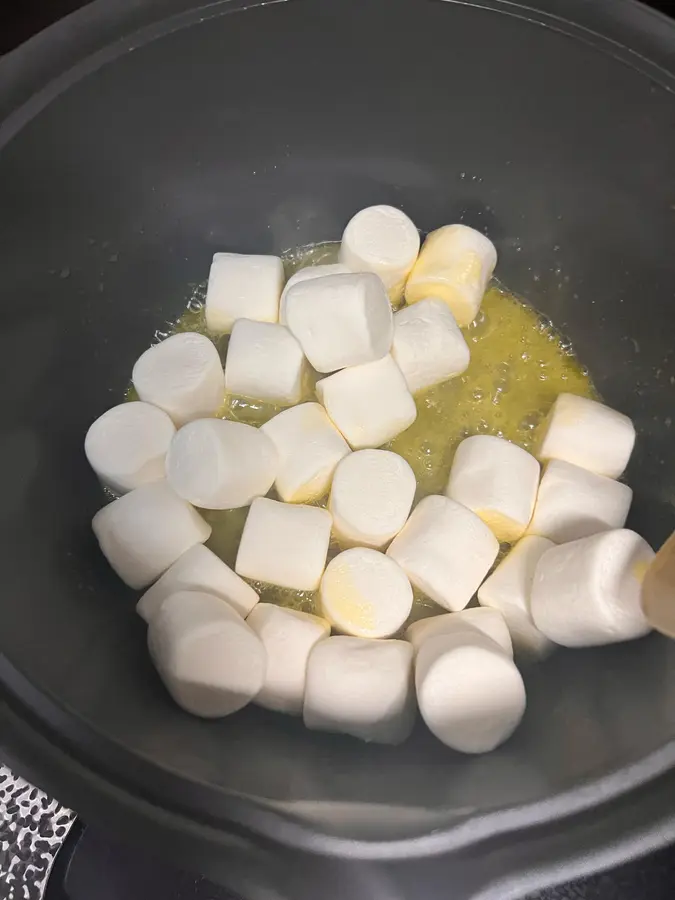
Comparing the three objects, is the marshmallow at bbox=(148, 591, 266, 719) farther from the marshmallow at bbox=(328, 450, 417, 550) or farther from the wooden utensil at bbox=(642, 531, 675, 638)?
the wooden utensil at bbox=(642, 531, 675, 638)

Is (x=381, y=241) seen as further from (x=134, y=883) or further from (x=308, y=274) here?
(x=134, y=883)

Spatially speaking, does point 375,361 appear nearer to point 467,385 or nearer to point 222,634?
point 467,385

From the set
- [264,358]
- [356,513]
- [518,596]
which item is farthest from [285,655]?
[264,358]

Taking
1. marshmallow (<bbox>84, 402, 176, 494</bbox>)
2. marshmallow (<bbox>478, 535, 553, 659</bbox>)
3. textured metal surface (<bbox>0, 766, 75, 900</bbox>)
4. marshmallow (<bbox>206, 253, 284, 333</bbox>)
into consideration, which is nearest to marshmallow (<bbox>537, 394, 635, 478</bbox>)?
marshmallow (<bbox>478, 535, 553, 659</bbox>)

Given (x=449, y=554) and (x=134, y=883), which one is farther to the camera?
(x=449, y=554)

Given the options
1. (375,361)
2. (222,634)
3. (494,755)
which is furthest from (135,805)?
(375,361)

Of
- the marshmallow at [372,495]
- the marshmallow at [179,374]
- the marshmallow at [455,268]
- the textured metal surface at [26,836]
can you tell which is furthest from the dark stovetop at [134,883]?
the marshmallow at [455,268]
